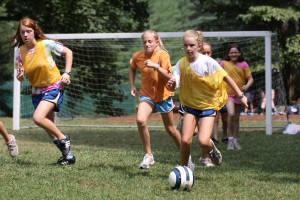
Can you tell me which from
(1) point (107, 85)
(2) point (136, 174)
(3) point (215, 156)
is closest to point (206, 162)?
(3) point (215, 156)

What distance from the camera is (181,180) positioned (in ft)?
23.3

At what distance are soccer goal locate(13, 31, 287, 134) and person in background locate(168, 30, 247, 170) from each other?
373 inches

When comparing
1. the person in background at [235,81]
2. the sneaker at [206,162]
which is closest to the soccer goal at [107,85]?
the person in background at [235,81]

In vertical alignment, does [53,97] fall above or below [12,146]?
above

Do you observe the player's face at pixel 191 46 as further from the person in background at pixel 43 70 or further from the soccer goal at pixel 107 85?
the soccer goal at pixel 107 85

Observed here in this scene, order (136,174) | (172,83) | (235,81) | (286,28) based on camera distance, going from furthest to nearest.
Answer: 1. (286,28)
2. (235,81)
3. (136,174)
4. (172,83)

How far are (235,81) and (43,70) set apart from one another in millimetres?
4364

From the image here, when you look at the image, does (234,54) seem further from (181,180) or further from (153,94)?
(181,180)

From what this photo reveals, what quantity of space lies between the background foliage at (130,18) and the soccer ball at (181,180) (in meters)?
22.1

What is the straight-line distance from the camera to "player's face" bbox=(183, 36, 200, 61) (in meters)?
7.88

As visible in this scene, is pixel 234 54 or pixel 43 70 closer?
pixel 43 70

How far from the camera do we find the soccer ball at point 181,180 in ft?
23.3

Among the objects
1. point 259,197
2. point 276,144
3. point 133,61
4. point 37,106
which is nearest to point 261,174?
point 259,197

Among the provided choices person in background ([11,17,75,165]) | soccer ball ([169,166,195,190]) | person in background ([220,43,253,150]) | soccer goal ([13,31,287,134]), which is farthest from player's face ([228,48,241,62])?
soccer goal ([13,31,287,134])
